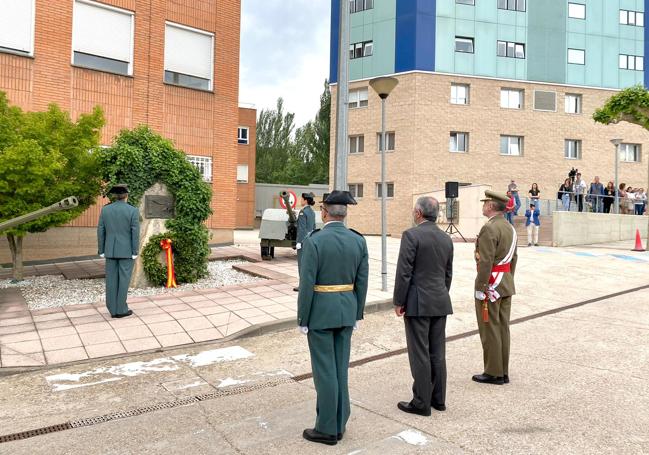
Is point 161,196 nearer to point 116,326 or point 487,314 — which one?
point 116,326

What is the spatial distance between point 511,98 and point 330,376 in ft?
91.4

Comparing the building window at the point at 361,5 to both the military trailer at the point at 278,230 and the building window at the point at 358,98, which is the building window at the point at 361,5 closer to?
the building window at the point at 358,98

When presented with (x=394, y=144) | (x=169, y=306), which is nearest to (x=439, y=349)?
(x=169, y=306)

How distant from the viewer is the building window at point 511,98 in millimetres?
28078

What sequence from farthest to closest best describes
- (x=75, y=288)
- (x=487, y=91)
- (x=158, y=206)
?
(x=487, y=91)
(x=158, y=206)
(x=75, y=288)

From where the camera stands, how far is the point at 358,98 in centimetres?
2902

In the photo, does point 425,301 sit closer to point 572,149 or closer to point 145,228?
point 145,228

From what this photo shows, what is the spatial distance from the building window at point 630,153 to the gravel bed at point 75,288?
2749cm

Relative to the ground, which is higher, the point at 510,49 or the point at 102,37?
the point at 510,49

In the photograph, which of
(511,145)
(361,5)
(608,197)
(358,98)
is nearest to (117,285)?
(608,197)

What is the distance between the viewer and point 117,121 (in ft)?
46.5

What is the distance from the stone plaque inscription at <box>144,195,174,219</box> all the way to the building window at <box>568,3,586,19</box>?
2787cm

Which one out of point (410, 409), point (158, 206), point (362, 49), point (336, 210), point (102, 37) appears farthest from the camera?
point (362, 49)

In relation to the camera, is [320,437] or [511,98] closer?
[320,437]
